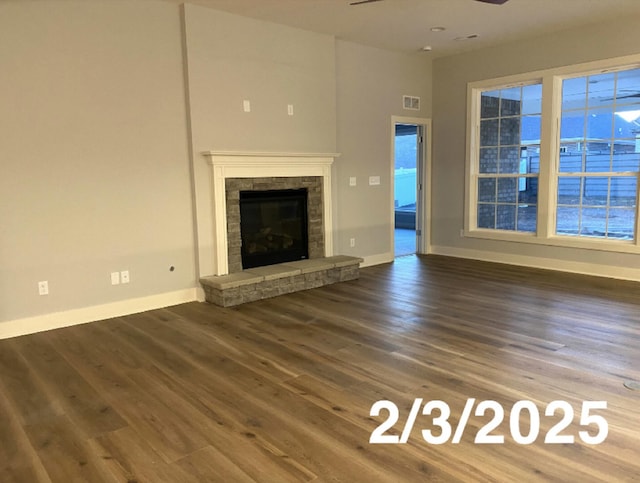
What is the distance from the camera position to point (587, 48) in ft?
18.9

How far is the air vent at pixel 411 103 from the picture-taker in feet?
23.2

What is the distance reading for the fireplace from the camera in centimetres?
550

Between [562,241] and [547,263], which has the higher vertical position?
[562,241]

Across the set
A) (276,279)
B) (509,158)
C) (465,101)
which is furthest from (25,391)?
(465,101)

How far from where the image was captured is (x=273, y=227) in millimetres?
5746

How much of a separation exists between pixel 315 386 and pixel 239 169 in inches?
113

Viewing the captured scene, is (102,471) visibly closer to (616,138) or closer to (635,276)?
(635,276)

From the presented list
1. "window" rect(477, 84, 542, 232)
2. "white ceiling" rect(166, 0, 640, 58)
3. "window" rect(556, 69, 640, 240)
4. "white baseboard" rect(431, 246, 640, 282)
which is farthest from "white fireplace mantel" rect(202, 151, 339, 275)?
"window" rect(556, 69, 640, 240)

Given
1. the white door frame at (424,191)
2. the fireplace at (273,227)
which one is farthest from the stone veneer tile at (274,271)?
the white door frame at (424,191)

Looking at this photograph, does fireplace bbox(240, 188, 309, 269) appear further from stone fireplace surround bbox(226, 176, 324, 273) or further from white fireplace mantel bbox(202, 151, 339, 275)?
white fireplace mantel bbox(202, 151, 339, 275)

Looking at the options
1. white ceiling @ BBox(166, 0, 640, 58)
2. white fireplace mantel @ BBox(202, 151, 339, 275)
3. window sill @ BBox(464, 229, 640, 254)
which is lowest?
window sill @ BBox(464, 229, 640, 254)

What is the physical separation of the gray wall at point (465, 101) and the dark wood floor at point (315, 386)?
154 cm

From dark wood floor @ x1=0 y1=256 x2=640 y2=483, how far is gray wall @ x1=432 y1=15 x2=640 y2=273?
1541 millimetres
